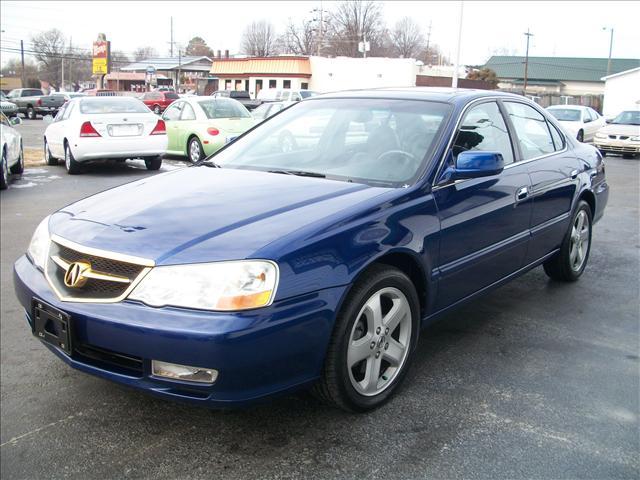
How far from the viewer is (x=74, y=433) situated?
2.82 meters

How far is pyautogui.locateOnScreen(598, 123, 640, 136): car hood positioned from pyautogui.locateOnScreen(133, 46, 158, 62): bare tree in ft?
307

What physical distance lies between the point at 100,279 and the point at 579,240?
4012 millimetres

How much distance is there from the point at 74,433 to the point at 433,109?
2.59 meters

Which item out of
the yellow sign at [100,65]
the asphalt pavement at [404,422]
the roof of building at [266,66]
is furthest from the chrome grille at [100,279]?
the yellow sign at [100,65]

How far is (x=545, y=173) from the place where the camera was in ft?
14.6

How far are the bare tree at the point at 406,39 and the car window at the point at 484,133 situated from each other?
8555cm

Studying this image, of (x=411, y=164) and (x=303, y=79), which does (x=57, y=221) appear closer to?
(x=411, y=164)

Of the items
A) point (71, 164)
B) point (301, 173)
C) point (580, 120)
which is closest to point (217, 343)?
point (301, 173)

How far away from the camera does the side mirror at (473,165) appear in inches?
134

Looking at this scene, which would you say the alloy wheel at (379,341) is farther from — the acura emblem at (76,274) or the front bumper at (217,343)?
the acura emblem at (76,274)

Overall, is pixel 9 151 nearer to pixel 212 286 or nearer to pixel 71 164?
pixel 71 164

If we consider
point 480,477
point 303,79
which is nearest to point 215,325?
point 480,477

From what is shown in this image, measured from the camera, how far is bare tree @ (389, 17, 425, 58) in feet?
284

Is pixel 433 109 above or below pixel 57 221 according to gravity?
above
